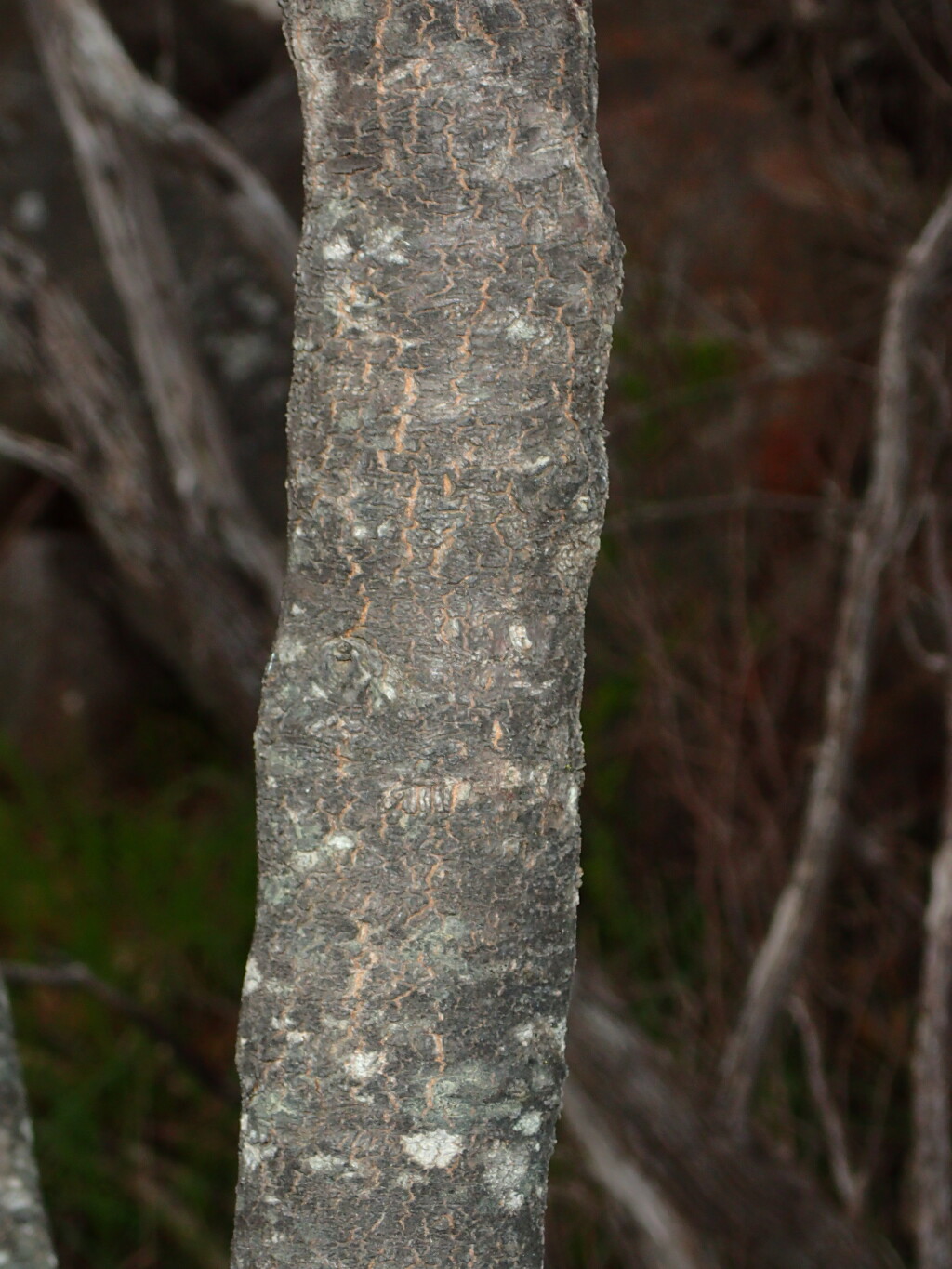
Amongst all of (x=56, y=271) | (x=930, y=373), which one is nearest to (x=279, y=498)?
(x=56, y=271)

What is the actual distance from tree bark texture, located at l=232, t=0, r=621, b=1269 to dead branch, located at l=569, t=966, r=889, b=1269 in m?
1.12

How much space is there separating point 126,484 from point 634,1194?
111cm

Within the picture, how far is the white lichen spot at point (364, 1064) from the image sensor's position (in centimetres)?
54

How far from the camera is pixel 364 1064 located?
0.54m

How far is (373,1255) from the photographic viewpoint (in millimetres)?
548

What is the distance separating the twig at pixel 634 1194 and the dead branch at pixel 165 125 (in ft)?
3.82

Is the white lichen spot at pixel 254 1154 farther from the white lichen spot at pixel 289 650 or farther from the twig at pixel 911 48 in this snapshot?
the twig at pixel 911 48

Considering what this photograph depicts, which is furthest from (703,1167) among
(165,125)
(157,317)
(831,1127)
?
(165,125)

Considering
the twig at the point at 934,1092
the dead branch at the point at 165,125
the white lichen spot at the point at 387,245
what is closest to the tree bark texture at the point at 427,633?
the white lichen spot at the point at 387,245

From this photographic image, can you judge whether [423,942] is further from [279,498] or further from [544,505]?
[279,498]

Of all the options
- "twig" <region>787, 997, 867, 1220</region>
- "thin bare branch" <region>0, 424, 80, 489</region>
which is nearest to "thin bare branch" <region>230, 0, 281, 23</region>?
"thin bare branch" <region>0, 424, 80, 489</region>

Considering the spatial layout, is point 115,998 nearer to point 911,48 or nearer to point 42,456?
point 42,456

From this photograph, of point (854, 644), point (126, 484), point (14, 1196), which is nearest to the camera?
point (14, 1196)

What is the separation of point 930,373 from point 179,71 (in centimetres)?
224
